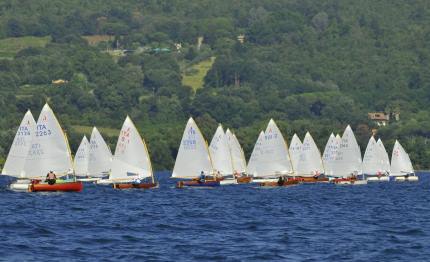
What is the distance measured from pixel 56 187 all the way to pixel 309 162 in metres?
57.1

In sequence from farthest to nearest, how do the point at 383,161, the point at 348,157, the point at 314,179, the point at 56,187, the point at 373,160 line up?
the point at 383,161 < the point at 373,160 < the point at 314,179 < the point at 348,157 < the point at 56,187

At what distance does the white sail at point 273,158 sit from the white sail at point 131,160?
16.9 metres

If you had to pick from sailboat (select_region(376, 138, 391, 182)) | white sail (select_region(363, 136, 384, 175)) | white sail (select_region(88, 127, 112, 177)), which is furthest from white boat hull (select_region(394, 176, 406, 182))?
white sail (select_region(88, 127, 112, 177))

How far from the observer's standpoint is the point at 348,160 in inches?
6471

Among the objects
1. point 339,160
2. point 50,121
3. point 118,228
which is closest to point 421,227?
point 118,228

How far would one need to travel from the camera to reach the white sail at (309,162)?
167750mm

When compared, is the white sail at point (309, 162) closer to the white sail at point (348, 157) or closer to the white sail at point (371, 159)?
the white sail at point (348, 157)

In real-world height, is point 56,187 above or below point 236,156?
below

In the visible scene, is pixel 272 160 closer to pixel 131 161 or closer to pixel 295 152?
pixel 131 161

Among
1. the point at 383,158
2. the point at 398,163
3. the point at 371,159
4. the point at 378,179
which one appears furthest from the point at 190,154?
the point at 398,163

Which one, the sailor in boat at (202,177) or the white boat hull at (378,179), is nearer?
the sailor in boat at (202,177)

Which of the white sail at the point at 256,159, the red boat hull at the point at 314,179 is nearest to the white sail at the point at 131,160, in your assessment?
the white sail at the point at 256,159

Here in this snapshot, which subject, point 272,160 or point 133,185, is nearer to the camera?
point 133,185

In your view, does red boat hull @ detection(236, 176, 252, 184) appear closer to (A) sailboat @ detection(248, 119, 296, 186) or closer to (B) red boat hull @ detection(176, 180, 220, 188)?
(A) sailboat @ detection(248, 119, 296, 186)
